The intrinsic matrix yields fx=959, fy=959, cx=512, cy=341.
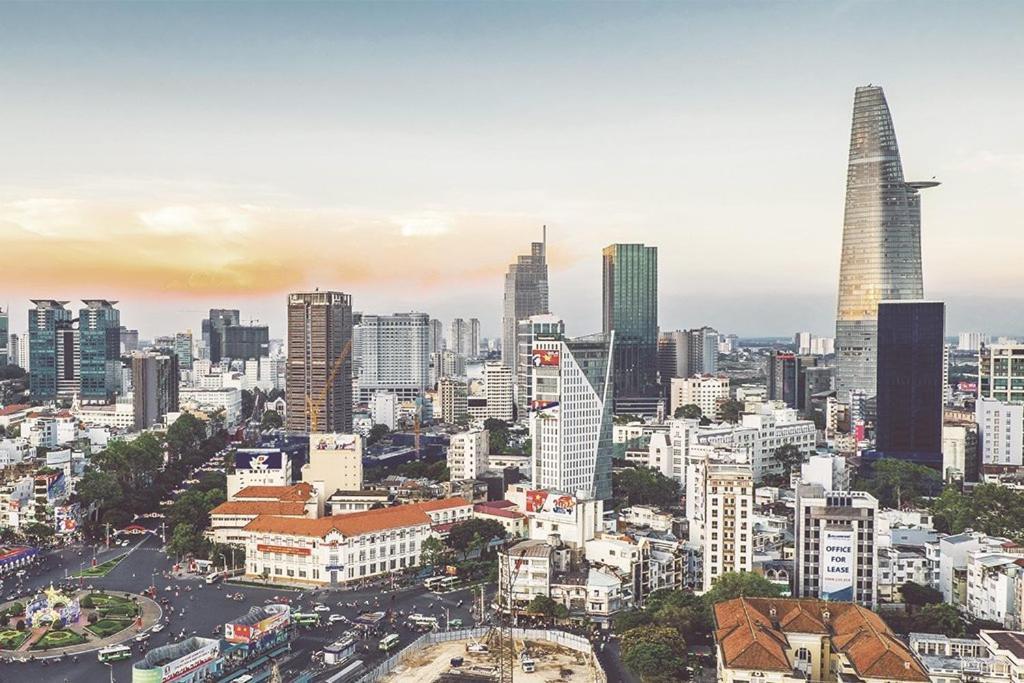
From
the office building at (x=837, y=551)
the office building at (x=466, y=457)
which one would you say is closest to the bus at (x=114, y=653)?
the office building at (x=837, y=551)

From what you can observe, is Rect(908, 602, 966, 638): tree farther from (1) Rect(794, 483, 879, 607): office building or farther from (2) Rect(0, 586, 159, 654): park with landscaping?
(2) Rect(0, 586, 159, 654): park with landscaping

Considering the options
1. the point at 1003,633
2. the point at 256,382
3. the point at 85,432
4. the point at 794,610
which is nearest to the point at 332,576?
the point at 794,610

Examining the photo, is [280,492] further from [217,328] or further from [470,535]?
[217,328]

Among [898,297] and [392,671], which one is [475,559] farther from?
[898,297]

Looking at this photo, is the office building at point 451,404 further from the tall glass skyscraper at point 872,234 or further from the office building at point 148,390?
the tall glass skyscraper at point 872,234

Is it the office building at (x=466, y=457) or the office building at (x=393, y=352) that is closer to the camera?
the office building at (x=466, y=457)
